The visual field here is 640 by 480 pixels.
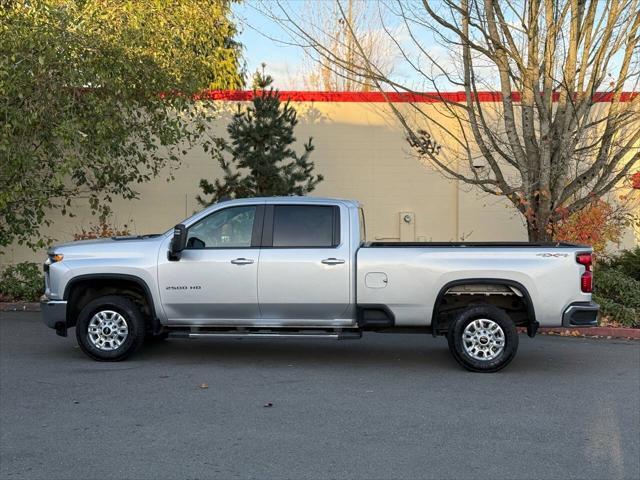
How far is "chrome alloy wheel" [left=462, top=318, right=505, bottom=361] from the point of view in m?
7.79

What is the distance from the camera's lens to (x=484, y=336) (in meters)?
7.80

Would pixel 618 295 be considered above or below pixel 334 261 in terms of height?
below

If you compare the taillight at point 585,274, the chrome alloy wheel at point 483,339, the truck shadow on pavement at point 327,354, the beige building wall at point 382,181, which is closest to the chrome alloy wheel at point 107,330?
the truck shadow on pavement at point 327,354

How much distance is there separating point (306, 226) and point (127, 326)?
239 cm

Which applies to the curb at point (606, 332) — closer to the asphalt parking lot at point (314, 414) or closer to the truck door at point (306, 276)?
the asphalt parking lot at point (314, 414)

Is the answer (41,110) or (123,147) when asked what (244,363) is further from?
(123,147)

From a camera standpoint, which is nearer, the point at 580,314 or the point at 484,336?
the point at 580,314

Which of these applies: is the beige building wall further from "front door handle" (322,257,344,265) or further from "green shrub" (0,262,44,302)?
"front door handle" (322,257,344,265)

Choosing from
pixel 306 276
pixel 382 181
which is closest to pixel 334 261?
pixel 306 276

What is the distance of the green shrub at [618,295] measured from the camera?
11.0 metres

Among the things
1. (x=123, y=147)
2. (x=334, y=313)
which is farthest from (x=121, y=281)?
(x=123, y=147)

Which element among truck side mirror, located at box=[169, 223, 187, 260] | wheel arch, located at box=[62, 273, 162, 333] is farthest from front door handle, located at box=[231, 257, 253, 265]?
wheel arch, located at box=[62, 273, 162, 333]

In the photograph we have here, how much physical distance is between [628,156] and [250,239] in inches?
418

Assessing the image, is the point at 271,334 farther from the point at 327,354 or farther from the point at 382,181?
the point at 382,181
